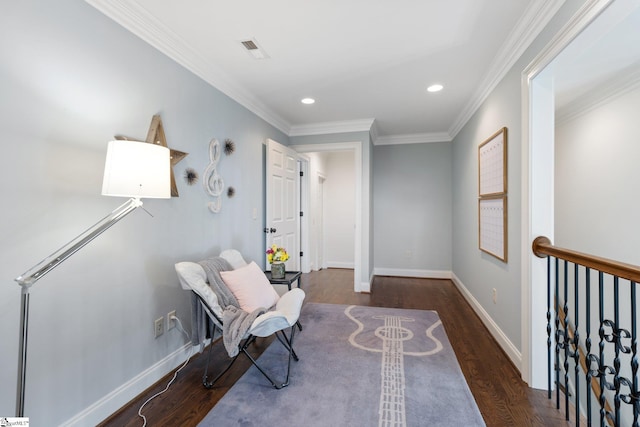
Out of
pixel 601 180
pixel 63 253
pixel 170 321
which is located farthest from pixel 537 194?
pixel 170 321

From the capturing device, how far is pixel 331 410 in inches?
66.4

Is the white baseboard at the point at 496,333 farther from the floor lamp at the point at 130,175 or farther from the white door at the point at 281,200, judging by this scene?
the floor lamp at the point at 130,175

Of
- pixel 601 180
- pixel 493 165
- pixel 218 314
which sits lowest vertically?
pixel 218 314

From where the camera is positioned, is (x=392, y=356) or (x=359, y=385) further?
(x=392, y=356)

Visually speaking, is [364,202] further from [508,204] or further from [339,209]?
[508,204]

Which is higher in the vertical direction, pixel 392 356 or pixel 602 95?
pixel 602 95

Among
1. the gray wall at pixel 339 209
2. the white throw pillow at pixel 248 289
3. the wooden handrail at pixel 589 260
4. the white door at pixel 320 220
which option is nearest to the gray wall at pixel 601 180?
the wooden handrail at pixel 589 260

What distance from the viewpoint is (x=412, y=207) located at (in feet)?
16.5

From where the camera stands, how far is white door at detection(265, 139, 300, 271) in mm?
3582

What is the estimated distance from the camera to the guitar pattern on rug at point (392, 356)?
1.66 metres

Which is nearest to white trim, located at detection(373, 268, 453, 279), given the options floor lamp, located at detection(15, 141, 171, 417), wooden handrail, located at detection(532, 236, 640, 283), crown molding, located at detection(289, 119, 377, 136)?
crown molding, located at detection(289, 119, 377, 136)

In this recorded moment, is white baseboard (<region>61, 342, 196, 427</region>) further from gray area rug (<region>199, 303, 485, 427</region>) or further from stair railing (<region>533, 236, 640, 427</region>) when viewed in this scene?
stair railing (<region>533, 236, 640, 427</region>)

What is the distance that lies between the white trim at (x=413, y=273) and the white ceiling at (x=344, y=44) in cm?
277

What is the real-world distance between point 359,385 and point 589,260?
1.50 meters
